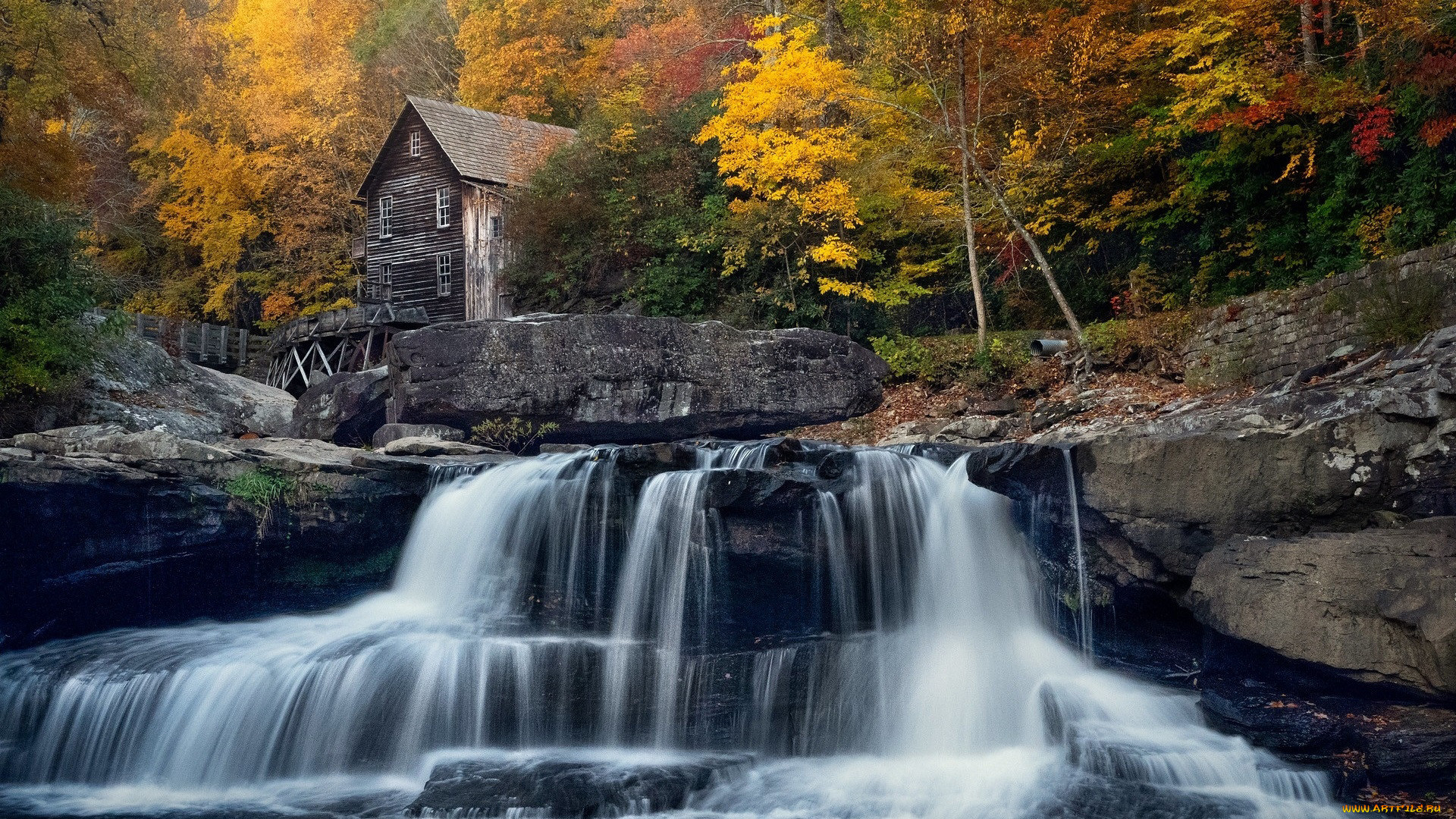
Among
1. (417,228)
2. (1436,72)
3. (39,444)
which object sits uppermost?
(417,228)

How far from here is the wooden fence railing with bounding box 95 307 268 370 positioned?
30.3 metres

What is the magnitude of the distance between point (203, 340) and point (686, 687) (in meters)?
26.7

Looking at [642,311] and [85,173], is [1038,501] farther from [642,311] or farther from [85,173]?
[85,173]

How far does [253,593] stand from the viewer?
12.5 metres

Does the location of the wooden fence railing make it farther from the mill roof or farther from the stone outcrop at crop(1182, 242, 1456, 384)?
the stone outcrop at crop(1182, 242, 1456, 384)

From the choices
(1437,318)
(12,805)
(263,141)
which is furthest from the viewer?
(263,141)

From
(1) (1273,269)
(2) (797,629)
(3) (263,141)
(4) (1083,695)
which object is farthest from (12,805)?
(3) (263,141)

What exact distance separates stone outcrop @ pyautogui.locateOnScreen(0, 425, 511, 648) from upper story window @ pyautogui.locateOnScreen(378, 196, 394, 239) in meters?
18.9

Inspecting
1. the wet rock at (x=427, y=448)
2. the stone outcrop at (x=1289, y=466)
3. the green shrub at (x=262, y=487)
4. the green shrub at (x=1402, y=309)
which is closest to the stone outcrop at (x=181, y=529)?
the green shrub at (x=262, y=487)

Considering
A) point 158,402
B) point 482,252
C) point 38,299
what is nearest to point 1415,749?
point 38,299

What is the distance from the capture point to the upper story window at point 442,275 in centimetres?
2964

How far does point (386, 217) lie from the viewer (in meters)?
30.8

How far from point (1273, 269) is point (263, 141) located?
1105 inches

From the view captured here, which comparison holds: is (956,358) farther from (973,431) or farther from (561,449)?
(561,449)
